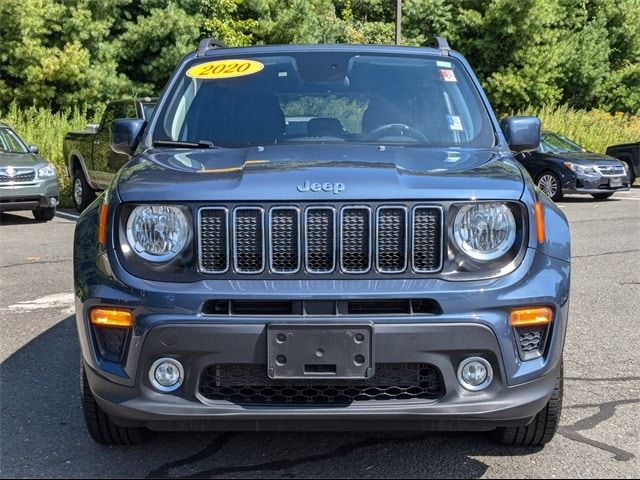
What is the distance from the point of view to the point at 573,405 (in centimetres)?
456

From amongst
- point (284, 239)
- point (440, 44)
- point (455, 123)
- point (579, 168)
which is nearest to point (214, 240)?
point (284, 239)

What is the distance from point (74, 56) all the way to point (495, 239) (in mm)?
22265

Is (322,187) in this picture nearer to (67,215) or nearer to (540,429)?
(540,429)

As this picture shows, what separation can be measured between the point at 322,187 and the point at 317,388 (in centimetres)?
76

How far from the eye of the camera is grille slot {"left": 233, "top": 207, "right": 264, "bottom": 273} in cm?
331

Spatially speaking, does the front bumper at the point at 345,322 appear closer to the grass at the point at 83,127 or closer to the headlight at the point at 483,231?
the headlight at the point at 483,231

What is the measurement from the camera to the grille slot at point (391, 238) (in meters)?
3.30

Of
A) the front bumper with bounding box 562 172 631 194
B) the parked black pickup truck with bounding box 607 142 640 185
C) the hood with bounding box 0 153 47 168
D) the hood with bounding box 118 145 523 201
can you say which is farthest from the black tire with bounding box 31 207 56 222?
the parked black pickup truck with bounding box 607 142 640 185

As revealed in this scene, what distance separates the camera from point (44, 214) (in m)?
14.4

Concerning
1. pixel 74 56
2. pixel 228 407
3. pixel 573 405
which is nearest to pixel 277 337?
pixel 228 407

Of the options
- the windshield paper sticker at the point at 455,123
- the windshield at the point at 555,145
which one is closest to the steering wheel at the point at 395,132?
the windshield paper sticker at the point at 455,123

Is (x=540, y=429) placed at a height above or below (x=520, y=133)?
below

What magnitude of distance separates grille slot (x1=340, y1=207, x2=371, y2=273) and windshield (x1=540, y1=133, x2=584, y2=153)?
16086 mm

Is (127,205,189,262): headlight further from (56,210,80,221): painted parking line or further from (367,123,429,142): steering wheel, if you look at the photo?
(56,210,80,221): painted parking line
